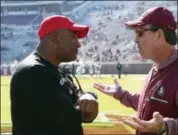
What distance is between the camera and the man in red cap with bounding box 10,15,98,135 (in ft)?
9.79

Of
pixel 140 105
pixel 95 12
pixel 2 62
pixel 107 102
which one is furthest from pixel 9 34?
pixel 140 105

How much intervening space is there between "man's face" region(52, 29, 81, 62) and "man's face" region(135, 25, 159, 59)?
400 mm

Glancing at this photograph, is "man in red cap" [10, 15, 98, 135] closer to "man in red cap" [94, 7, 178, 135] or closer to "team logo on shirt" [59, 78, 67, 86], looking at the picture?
"team logo on shirt" [59, 78, 67, 86]

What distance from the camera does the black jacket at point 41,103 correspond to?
2979 millimetres

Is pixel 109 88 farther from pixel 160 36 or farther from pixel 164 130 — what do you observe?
pixel 164 130

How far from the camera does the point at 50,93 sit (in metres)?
2.98

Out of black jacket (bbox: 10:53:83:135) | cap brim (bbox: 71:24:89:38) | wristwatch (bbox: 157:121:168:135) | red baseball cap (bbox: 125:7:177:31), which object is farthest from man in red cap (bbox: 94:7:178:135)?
black jacket (bbox: 10:53:83:135)

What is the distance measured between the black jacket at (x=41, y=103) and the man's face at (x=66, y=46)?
0.45 ft

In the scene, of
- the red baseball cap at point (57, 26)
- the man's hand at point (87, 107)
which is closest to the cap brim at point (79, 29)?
the red baseball cap at point (57, 26)

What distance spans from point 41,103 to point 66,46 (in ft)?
1.39

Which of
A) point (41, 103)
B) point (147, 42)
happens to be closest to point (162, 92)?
point (147, 42)

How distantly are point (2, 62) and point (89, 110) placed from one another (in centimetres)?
4592

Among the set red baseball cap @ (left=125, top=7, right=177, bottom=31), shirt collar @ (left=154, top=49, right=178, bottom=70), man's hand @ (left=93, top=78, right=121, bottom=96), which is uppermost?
red baseball cap @ (left=125, top=7, right=177, bottom=31)

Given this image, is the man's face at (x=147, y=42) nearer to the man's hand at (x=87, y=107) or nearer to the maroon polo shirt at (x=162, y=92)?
the maroon polo shirt at (x=162, y=92)
